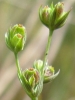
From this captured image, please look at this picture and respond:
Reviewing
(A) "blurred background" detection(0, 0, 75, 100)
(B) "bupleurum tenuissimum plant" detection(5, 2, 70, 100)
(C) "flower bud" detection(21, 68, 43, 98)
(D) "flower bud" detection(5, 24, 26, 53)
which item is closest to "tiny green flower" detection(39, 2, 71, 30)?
(B) "bupleurum tenuissimum plant" detection(5, 2, 70, 100)

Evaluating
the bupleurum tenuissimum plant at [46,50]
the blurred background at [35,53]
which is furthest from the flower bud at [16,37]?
the blurred background at [35,53]

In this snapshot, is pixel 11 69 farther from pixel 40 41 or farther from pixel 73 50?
pixel 73 50

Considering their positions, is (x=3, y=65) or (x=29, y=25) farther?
(x=29, y=25)

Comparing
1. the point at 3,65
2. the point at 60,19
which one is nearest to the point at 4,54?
the point at 3,65

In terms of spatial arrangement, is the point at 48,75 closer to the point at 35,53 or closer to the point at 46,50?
the point at 46,50

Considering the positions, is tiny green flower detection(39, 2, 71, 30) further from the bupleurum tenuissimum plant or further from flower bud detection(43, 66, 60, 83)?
flower bud detection(43, 66, 60, 83)

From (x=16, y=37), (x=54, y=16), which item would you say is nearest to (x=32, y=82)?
(x=16, y=37)

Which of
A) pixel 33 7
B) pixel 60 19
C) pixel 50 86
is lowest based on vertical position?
pixel 50 86

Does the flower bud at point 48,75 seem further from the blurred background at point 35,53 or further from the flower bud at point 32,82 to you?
the blurred background at point 35,53
